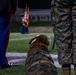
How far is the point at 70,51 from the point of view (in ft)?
10.1

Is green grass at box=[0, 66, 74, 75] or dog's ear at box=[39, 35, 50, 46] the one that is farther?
green grass at box=[0, 66, 74, 75]

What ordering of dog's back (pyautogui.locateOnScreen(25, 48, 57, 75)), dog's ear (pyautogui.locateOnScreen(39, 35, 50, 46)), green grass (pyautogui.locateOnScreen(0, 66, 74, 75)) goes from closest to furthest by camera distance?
1. dog's back (pyautogui.locateOnScreen(25, 48, 57, 75))
2. dog's ear (pyautogui.locateOnScreen(39, 35, 50, 46))
3. green grass (pyautogui.locateOnScreen(0, 66, 74, 75))

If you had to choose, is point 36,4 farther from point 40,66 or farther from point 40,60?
point 40,66

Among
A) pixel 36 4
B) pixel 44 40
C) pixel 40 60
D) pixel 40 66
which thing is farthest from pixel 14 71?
pixel 36 4

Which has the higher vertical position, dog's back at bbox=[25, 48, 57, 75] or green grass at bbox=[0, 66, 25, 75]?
dog's back at bbox=[25, 48, 57, 75]

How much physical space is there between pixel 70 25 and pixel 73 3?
0.20m

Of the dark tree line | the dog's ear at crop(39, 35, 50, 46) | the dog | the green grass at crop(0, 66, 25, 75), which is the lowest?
the dark tree line

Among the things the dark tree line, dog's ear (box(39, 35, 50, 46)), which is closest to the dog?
dog's ear (box(39, 35, 50, 46))

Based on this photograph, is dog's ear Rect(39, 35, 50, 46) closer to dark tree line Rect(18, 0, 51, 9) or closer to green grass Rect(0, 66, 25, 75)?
green grass Rect(0, 66, 25, 75)

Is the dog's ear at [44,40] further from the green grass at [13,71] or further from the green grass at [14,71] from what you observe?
the green grass at [13,71]

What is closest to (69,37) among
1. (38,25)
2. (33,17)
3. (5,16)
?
(5,16)

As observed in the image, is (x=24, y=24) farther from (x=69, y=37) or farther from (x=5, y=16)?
(x=69, y=37)

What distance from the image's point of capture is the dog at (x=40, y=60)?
2592mm

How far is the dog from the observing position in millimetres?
2592
